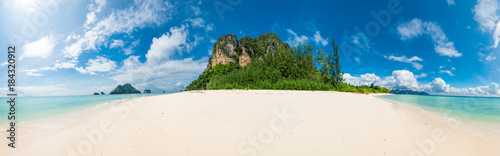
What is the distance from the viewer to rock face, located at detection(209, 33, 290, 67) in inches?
2608

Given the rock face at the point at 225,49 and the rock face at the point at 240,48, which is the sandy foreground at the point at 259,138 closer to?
the rock face at the point at 240,48

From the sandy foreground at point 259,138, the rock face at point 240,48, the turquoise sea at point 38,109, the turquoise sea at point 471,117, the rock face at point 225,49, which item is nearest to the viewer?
the sandy foreground at point 259,138

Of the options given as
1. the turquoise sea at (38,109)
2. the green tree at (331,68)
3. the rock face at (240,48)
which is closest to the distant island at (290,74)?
the green tree at (331,68)

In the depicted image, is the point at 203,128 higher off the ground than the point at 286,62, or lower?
lower

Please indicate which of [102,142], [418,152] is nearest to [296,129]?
[418,152]

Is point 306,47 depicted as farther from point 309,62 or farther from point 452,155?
point 452,155

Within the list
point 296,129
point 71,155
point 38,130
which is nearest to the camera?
point 71,155

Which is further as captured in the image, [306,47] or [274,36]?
[274,36]

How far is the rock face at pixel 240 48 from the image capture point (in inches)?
2608

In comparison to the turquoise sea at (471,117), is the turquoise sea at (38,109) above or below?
above

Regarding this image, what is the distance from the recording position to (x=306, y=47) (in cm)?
2333

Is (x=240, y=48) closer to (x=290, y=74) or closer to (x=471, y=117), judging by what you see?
(x=290, y=74)

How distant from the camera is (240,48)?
69312 millimetres

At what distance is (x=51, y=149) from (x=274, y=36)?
242 ft
